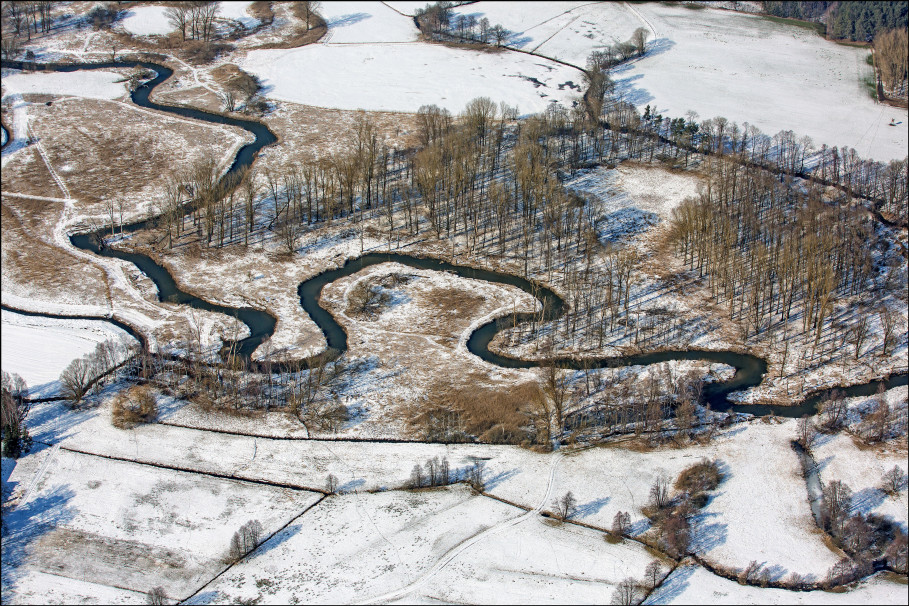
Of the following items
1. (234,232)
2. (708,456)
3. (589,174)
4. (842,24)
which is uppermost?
(842,24)

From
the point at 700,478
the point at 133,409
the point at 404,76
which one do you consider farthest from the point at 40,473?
the point at 404,76

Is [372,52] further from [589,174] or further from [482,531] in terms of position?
[482,531]

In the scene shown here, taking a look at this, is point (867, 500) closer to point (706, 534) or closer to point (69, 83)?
point (706, 534)

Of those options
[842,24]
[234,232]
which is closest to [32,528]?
[234,232]

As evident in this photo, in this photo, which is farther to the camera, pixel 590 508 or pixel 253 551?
pixel 590 508

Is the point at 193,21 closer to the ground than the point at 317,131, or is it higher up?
higher up

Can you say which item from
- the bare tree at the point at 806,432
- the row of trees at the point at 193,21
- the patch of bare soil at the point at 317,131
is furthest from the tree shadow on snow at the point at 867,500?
the row of trees at the point at 193,21

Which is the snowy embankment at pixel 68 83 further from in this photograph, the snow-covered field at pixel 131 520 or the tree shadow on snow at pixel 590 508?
the tree shadow on snow at pixel 590 508
